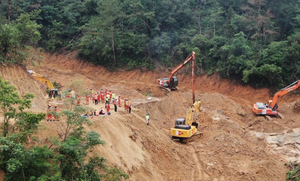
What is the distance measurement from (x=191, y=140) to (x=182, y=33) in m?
26.8

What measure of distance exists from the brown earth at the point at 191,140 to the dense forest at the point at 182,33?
5464 millimetres

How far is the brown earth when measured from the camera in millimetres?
19625

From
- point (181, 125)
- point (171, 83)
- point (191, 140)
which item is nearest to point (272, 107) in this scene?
point (171, 83)

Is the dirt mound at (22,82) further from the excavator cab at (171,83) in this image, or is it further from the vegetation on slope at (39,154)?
the excavator cab at (171,83)

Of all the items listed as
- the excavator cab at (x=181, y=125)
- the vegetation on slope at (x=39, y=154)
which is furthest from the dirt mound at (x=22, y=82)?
the excavator cab at (x=181, y=125)

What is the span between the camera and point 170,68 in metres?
47.2

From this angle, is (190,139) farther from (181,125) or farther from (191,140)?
(181,125)

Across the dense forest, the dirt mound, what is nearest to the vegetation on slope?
the dirt mound

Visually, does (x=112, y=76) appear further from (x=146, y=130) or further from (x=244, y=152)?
(x=244, y=152)

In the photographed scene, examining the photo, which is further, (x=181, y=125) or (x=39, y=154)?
(x=181, y=125)

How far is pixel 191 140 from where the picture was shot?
83.8ft

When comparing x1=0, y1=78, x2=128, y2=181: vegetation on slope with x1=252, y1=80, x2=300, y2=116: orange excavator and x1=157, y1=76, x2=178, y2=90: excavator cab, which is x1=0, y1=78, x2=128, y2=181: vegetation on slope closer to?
x1=252, y1=80, x2=300, y2=116: orange excavator

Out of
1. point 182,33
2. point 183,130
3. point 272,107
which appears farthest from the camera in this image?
point 182,33

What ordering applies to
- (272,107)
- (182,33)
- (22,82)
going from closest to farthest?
1. (22,82)
2. (272,107)
3. (182,33)
